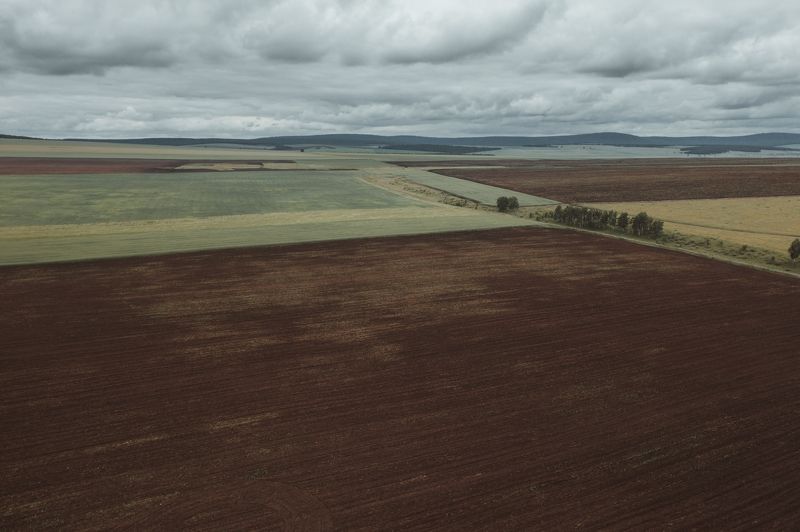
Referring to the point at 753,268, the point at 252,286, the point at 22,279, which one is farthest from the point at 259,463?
the point at 753,268

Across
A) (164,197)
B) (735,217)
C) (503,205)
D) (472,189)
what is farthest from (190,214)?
(735,217)

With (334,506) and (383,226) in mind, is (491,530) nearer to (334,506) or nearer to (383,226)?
(334,506)

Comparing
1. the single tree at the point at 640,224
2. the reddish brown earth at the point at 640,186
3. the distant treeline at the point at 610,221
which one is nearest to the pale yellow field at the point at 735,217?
the distant treeline at the point at 610,221

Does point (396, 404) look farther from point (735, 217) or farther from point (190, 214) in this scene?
point (735, 217)

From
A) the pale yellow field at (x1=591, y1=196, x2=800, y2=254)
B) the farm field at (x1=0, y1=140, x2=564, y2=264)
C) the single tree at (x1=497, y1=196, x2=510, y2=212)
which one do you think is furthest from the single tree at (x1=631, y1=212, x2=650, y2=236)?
the single tree at (x1=497, y1=196, x2=510, y2=212)

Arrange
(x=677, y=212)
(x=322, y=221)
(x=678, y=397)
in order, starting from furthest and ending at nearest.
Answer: (x=677, y=212) → (x=322, y=221) → (x=678, y=397)

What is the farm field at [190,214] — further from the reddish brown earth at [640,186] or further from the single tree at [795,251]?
the single tree at [795,251]
